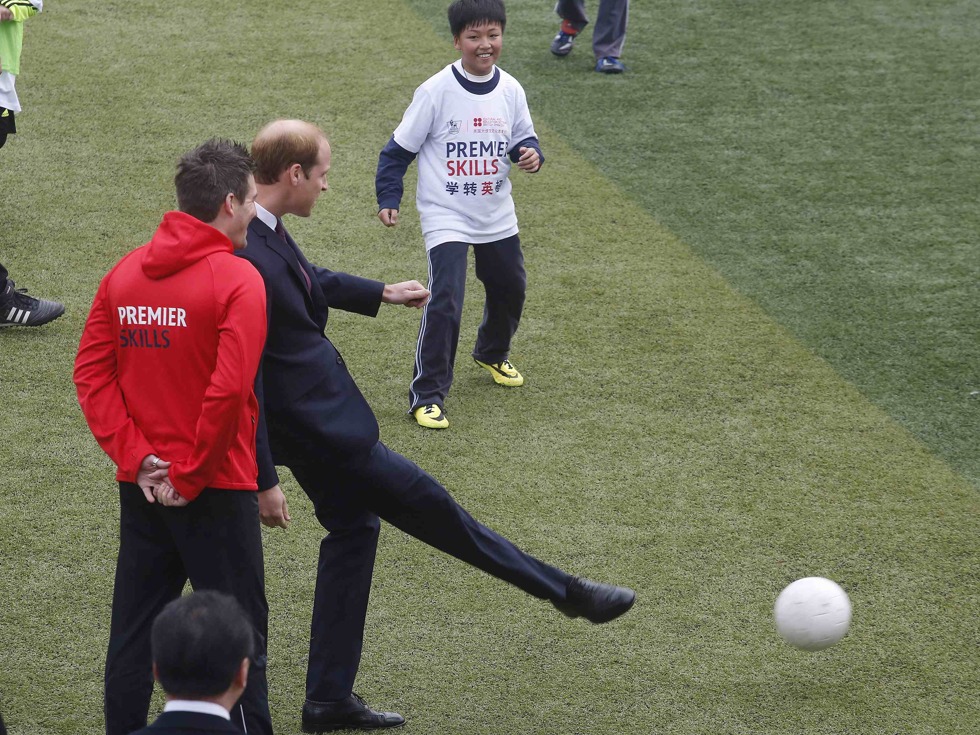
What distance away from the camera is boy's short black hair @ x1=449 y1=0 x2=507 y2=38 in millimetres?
5762

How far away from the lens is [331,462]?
151 inches

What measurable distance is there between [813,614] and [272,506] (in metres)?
1.80

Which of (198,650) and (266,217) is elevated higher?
(266,217)

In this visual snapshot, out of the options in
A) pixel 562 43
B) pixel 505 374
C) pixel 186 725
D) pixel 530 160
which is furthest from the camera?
pixel 562 43

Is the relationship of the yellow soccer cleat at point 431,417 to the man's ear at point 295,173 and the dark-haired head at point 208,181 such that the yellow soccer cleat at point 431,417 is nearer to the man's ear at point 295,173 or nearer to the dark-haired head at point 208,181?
the man's ear at point 295,173

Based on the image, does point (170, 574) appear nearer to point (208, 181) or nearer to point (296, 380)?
point (296, 380)

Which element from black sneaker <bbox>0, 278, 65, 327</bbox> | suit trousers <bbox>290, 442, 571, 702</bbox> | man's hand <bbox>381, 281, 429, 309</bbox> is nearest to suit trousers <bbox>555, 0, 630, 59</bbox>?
black sneaker <bbox>0, 278, 65, 327</bbox>

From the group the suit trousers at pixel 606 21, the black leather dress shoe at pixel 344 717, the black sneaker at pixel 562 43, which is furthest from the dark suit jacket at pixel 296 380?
the black sneaker at pixel 562 43

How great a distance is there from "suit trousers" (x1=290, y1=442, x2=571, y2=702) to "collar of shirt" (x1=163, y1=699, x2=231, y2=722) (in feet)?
4.36

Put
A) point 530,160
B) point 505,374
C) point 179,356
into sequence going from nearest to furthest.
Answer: point 179,356 → point 530,160 → point 505,374

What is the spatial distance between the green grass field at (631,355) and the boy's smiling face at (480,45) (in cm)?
155

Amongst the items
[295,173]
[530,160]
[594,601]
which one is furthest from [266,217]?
[530,160]

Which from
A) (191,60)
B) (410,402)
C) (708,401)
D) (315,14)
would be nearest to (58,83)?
(191,60)

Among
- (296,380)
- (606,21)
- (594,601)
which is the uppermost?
(606,21)
